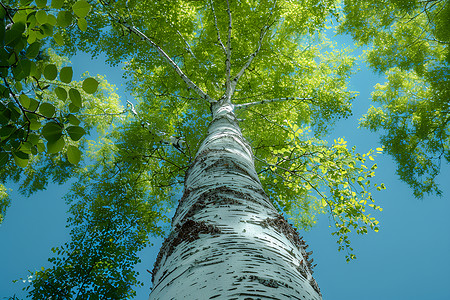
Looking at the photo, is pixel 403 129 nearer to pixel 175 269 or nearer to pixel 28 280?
pixel 175 269

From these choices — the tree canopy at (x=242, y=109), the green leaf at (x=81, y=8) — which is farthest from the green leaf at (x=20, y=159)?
the tree canopy at (x=242, y=109)

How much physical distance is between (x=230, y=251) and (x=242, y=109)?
548 centimetres

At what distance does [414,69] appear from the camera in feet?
25.9

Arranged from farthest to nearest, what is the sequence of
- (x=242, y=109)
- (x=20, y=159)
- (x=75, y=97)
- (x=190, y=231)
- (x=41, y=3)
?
(x=242, y=109) → (x=190, y=231) → (x=20, y=159) → (x=41, y=3) → (x=75, y=97)

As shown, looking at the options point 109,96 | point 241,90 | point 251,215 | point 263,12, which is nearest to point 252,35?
point 263,12

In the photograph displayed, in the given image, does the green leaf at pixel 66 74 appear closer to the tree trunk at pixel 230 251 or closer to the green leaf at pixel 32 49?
the green leaf at pixel 32 49

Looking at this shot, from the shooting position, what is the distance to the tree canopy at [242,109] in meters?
4.40

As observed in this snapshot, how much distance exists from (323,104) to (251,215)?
239 inches

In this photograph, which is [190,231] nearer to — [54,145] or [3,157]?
[54,145]

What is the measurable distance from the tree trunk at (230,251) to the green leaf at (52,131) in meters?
0.71

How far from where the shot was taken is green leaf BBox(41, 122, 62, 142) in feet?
3.06

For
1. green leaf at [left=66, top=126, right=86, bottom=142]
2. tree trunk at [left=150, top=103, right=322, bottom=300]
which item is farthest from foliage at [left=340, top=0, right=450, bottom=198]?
green leaf at [left=66, top=126, right=86, bottom=142]

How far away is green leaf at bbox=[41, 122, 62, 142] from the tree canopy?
2722mm

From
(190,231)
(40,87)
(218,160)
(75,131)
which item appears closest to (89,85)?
(75,131)
